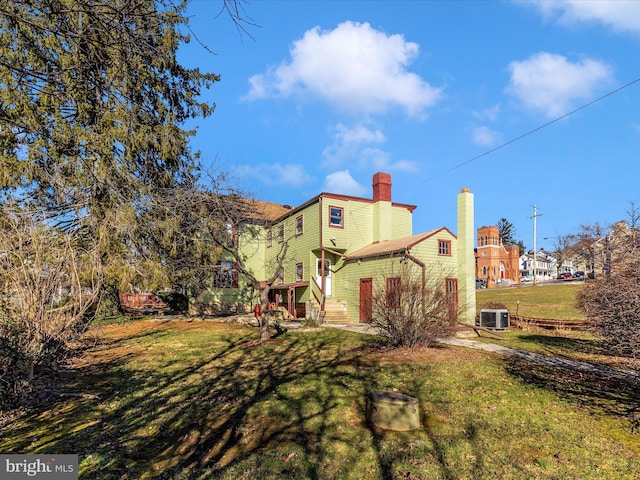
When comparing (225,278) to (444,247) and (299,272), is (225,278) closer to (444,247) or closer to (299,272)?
(299,272)

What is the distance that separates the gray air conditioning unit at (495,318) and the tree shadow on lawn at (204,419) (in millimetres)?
11185

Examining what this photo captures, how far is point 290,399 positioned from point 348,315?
1379cm

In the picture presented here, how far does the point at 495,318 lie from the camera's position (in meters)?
17.7

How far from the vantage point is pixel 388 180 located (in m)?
21.5

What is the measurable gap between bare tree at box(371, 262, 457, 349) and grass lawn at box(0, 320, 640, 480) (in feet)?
2.90

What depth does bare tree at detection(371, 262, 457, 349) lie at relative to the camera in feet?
34.0

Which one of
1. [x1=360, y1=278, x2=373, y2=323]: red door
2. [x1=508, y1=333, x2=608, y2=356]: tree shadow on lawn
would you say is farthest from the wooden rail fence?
[x1=360, y1=278, x2=373, y2=323]: red door

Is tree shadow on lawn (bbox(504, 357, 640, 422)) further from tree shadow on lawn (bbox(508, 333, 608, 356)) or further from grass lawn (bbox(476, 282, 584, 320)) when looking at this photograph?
grass lawn (bbox(476, 282, 584, 320))

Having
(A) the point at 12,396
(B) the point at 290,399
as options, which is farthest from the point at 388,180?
(A) the point at 12,396

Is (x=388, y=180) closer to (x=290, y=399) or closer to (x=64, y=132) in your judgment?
(x=64, y=132)

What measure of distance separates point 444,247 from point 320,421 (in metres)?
14.4

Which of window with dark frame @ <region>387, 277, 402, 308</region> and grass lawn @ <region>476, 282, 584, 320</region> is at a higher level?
window with dark frame @ <region>387, 277, 402, 308</region>

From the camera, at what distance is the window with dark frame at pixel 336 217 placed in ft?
67.6

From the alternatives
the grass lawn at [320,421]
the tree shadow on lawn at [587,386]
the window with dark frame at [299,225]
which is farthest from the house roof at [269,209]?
the tree shadow on lawn at [587,386]
